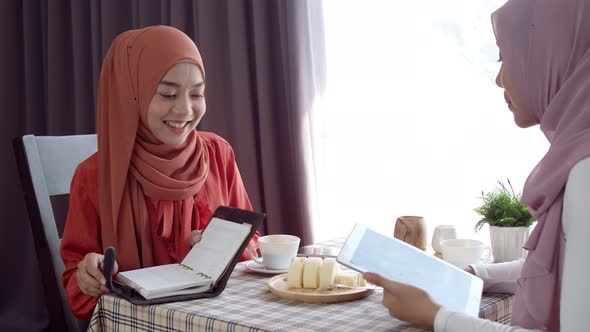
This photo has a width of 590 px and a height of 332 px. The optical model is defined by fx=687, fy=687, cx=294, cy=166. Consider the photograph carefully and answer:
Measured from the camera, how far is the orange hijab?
1744 millimetres

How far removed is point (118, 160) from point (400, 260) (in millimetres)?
811

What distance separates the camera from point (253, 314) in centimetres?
127

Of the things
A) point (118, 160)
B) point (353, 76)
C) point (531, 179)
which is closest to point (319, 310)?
point (531, 179)

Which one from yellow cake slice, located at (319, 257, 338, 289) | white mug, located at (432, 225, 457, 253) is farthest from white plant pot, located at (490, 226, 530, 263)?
yellow cake slice, located at (319, 257, 338, 289)

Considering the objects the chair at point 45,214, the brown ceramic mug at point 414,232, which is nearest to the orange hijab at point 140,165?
the chair at point 45,214

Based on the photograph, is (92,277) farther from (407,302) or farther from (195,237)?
(407,302)

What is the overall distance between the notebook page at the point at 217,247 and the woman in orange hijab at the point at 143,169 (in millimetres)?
136

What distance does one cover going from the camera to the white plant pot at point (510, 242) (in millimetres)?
1608

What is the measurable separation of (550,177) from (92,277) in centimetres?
98

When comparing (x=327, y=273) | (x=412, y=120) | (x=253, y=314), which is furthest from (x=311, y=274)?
(x=412, y=120)

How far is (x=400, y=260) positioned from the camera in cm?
133

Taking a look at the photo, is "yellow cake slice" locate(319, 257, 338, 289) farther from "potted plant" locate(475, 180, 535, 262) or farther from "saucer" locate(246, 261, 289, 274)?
"potted plant" locate(475, 180, 535, 262)

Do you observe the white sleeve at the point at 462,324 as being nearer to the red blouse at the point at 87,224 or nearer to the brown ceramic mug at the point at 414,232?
the brown ceramic mug at the point at 414,232

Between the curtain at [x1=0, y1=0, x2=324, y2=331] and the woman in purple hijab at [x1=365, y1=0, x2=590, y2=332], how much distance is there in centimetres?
132
